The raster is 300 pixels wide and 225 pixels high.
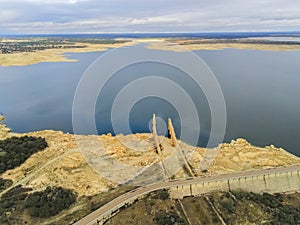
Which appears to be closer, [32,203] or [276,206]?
[32,203]

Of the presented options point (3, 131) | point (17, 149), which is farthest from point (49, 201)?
point (3, 131)

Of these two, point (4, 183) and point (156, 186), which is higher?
point (156, 186)

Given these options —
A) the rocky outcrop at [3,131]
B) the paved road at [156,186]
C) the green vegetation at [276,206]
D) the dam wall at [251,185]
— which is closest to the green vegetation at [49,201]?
the paved road at [156,186]

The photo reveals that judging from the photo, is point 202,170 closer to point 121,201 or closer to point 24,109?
point 121,201

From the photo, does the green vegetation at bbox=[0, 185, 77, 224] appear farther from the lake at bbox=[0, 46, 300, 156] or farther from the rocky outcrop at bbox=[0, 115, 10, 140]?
the lake at bbox=[0, 46, 300, 156]

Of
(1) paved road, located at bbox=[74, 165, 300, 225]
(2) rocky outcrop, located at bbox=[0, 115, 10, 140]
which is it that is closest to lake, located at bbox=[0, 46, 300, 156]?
(2) rocky outcrop, located at bbox=[0, 115, 10, 140]

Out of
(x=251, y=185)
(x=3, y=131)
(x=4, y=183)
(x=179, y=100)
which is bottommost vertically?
(x=3, y=131)

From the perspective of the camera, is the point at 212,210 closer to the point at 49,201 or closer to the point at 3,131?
the point at 49,201

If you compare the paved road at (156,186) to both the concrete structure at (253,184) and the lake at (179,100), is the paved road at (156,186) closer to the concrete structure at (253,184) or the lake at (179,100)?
the concrete structure at (253,184)
